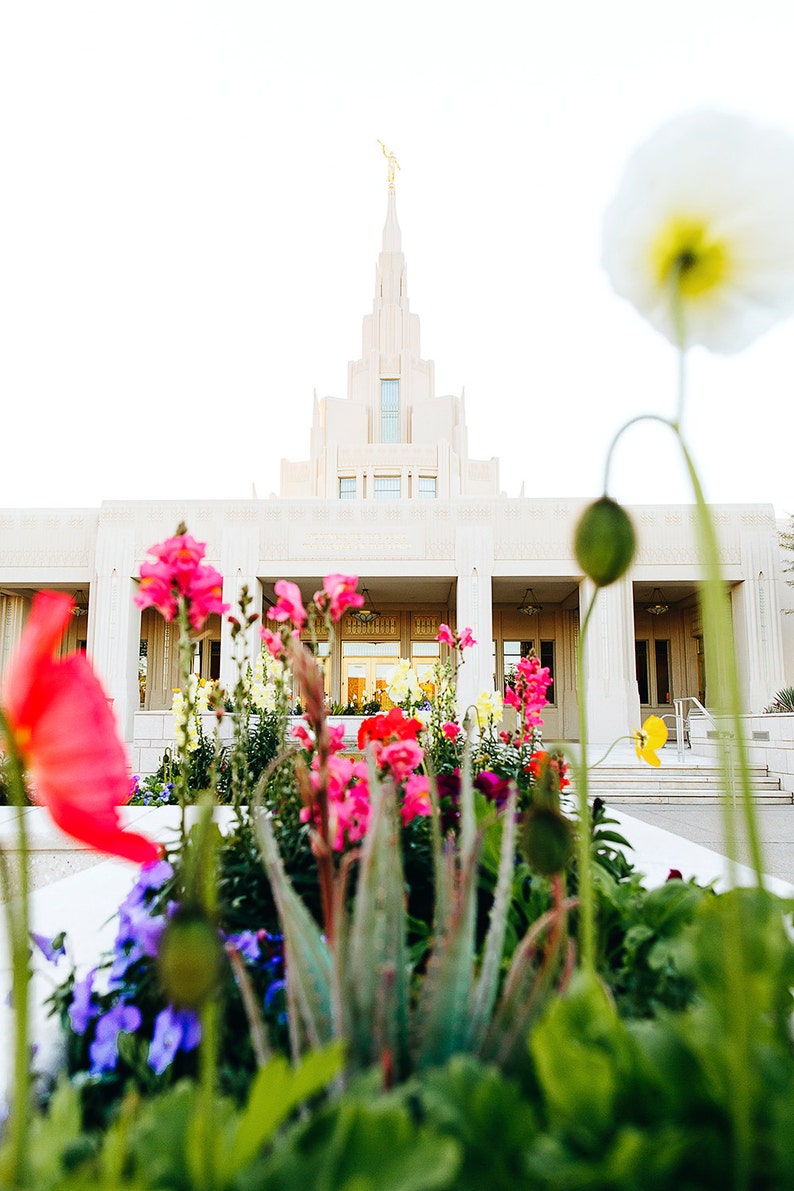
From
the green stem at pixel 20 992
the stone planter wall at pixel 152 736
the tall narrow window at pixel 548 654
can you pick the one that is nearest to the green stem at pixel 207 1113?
the green stem at pixel 20 992

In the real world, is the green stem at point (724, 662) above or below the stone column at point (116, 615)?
below

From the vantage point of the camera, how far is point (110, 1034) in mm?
1343

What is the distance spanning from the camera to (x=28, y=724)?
22.0 inches

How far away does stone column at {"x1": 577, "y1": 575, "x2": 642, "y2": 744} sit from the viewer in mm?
18562

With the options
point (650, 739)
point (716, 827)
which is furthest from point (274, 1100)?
point (716, 827)

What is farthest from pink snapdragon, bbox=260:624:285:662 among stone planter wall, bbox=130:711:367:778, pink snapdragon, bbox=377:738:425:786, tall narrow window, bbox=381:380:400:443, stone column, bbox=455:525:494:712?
tall narrow window, bbox=381:380:400:443

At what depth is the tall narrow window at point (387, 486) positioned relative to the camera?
2912 centimetres

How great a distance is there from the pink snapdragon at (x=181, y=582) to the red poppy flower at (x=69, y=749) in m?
1.59

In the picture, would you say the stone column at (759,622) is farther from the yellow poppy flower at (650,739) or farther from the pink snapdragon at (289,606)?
the pink snapdragon at (289,606)

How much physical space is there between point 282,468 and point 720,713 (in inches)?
1336

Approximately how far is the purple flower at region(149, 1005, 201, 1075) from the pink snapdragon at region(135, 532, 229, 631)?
1112 mm

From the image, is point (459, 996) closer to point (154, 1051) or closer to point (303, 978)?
point (303, 978)

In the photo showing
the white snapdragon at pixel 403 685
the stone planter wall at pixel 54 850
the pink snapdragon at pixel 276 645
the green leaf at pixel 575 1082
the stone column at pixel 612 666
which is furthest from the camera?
the stone column at pixel 612 666

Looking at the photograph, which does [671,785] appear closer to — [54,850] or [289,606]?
[54,850]
